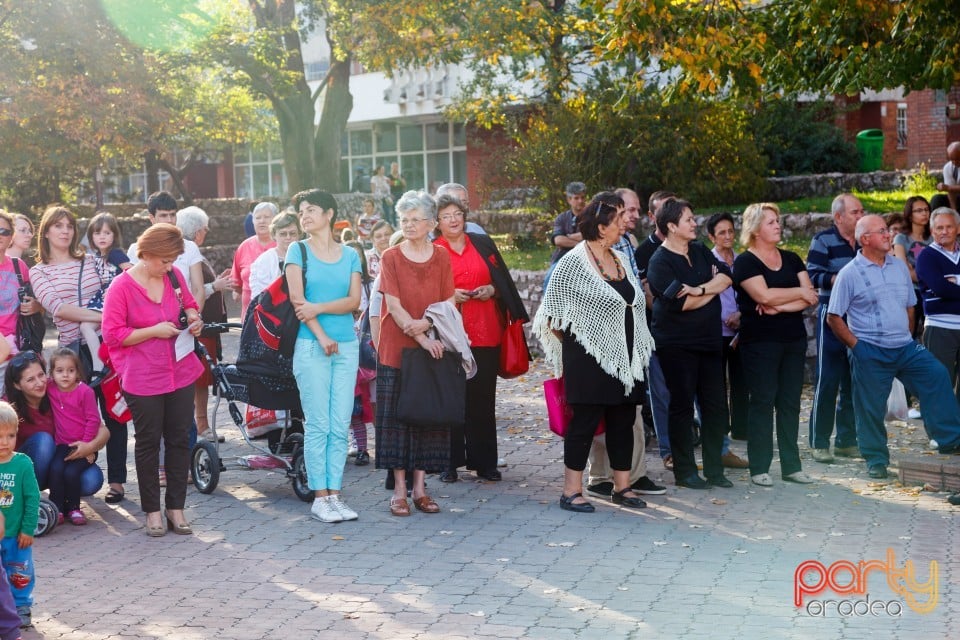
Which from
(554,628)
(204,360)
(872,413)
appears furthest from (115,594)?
(872,413)

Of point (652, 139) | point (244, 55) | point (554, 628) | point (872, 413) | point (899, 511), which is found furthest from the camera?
point (244, 55)

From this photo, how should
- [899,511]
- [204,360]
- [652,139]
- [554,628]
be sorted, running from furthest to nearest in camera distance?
[652,139], [204,360], [899,511], [554,628]

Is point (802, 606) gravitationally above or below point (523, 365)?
below

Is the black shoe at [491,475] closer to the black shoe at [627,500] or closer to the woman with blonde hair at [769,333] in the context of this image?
the black shoe at [627,500]

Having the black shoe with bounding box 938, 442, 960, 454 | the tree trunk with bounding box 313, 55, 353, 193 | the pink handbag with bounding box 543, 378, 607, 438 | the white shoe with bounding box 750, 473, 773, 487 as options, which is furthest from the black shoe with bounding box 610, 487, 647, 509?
the tree trunk with bounding box 313, 55, 353, 193

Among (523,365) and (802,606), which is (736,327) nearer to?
(523,365)

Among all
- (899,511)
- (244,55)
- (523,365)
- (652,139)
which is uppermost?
(244,55)

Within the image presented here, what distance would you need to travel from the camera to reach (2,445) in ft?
19.4

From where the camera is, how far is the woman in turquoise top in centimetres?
800

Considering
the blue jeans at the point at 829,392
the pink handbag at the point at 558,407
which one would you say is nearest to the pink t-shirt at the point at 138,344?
the pink handbag at the point at 558,407

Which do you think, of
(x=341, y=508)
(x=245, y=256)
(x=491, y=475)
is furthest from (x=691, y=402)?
(x=245, y=256)

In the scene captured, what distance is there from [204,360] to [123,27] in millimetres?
17417

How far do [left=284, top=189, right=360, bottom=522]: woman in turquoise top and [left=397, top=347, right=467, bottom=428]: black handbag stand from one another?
0.36 m

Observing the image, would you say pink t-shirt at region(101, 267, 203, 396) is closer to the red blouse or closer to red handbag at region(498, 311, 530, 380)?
the red blouse
